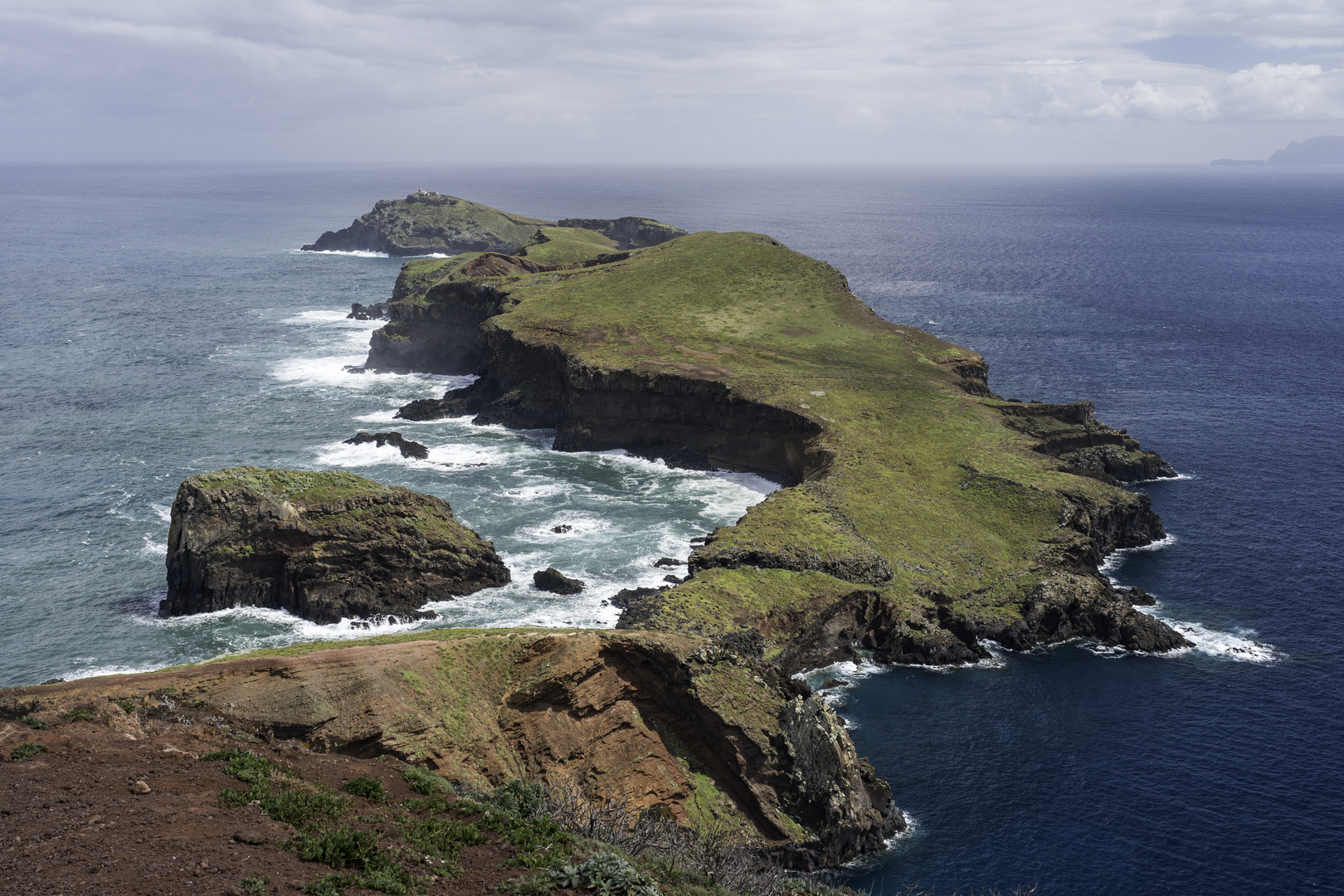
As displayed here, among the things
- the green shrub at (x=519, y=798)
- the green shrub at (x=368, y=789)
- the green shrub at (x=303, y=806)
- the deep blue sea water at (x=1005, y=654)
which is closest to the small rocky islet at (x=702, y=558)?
the deep blue sea water at (x=1005, y=654)

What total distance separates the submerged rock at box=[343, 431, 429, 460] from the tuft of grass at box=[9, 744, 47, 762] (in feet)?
244

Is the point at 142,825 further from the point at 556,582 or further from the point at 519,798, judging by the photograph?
the point at 556,582

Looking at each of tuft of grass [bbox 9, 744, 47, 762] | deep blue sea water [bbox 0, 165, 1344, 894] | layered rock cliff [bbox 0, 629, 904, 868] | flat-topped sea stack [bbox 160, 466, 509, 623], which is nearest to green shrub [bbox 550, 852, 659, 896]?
layered rock cliff [bbox 0, 629, 904, 868]

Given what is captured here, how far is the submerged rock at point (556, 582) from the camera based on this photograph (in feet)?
239

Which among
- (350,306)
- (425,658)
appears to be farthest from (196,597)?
(350,306)

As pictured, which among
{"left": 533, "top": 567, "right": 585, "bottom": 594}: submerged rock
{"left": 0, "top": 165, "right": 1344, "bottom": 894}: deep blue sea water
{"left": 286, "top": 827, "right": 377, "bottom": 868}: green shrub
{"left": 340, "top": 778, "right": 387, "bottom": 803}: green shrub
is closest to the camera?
{"left": 286, "top": 827, "right": 377, "bottom": 868}: green shrub

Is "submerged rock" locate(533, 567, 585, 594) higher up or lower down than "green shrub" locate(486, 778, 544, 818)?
lower down

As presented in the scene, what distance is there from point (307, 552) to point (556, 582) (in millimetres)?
18750

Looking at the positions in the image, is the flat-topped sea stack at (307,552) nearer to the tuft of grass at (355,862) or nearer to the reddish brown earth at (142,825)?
the reddish brown earth at (142,825)

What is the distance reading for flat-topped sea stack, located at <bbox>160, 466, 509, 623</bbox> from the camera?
225 feet

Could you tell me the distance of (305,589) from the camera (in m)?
69.6

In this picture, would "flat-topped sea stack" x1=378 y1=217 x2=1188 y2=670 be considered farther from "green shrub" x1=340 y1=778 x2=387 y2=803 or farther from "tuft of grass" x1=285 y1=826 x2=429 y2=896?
"tuft of grass" x1=285 y1=826 x2=429 y2=896

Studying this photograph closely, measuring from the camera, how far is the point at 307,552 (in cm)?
7038

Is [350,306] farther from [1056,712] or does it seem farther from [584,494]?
[1056,712]
